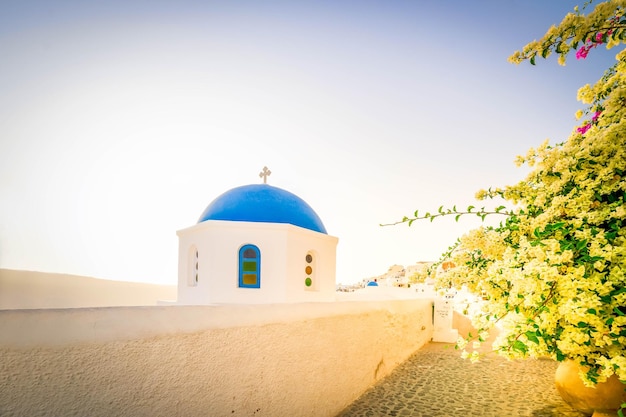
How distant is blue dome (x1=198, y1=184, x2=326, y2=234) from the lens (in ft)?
28.0

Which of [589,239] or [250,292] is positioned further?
[250,292]

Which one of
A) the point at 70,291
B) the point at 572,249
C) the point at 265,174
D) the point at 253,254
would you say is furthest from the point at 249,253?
the point at 70,291

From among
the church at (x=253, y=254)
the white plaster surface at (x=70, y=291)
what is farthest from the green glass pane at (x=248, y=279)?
the white plaster surface at (x=70, y=291)

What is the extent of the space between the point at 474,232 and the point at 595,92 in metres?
1.50

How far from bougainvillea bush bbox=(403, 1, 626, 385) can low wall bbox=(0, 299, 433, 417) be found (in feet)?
5.38

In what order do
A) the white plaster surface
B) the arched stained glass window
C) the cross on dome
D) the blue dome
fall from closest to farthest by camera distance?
1. the arched stained glass window
2. the blue dome
3. the cross on dome
4. the white plaster surface

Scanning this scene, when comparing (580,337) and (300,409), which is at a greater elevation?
(580,337)

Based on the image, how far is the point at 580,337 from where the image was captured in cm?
187

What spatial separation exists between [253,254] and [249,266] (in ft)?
0.97

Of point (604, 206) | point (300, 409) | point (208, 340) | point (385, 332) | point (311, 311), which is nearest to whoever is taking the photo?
point (604, 206)

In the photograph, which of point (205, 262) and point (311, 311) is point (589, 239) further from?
point (205, 262)

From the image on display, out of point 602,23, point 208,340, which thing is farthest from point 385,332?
point 602,23

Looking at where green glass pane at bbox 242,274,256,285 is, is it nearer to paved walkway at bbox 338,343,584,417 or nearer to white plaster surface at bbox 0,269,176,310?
paved walkway at bbox 338,343,584,417

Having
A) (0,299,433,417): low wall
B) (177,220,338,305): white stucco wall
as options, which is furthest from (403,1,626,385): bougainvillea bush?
(177,220,338,305): white stucco wall
